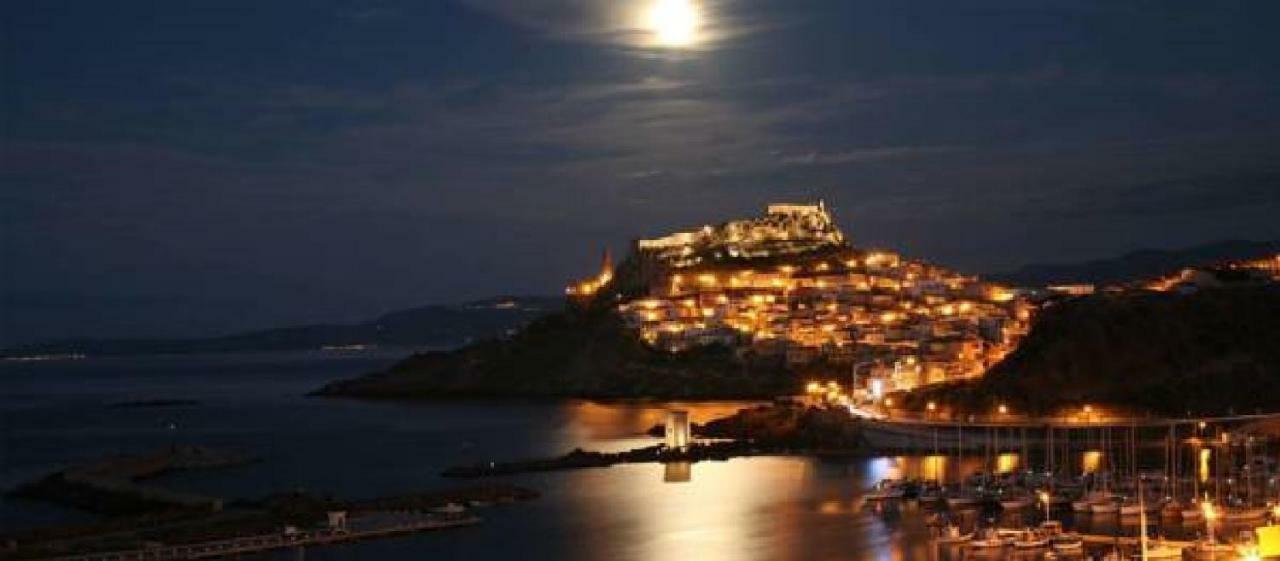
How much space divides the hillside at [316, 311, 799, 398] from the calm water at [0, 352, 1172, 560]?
5734 millimetres

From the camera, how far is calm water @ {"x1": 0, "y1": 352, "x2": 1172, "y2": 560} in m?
39.0

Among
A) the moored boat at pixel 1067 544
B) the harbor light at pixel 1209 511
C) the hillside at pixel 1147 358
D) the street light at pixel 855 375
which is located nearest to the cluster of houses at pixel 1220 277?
the hillside at pixel 1147 358

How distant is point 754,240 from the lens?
13125 centimetres

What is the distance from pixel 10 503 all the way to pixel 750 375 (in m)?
51.3

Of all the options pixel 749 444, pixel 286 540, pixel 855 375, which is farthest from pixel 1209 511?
pixel 855 375

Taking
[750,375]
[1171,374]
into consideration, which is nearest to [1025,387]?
[1171,374]

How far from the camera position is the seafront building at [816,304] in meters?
88.8

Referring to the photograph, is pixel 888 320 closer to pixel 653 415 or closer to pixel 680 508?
pixel 653 415

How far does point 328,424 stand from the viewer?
282ft

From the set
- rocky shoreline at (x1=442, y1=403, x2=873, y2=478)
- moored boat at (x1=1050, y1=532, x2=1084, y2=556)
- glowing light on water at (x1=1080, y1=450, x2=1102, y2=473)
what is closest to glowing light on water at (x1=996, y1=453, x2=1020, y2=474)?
glowing light on water at (x1=1080, y1=450, x2=1102, y2=473)

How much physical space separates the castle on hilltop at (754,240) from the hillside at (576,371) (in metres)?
12.4

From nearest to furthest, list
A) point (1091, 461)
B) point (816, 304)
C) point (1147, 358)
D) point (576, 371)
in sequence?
point (1091, 461)
point (1147, 358)
point (576, 371)
point (816, 304)

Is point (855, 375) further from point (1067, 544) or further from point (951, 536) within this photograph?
point (1067, 544)

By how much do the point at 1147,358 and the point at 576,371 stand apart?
157ft
